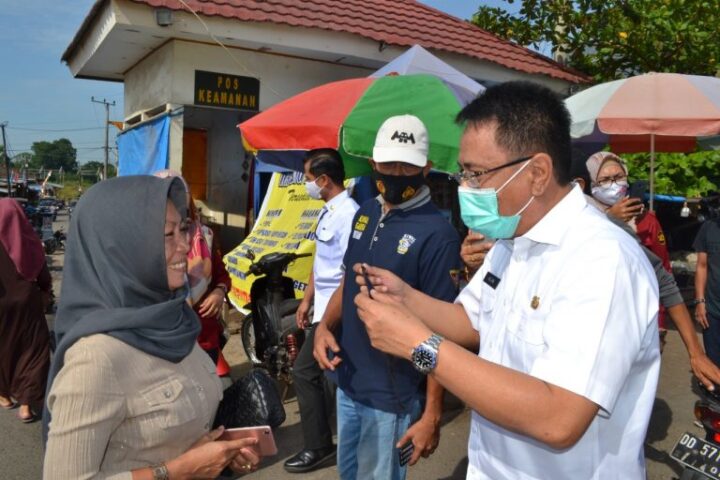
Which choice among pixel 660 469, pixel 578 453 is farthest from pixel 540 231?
pixel 660 469

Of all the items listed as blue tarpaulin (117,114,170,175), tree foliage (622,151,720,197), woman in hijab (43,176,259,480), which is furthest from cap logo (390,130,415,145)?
tree foliage (622,151,720,197)

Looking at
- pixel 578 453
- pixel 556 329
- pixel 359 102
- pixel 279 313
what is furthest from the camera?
pixel 279 313

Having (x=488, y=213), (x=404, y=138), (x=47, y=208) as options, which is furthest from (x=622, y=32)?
(x=47, y=208)

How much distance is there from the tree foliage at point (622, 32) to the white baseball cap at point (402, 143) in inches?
326

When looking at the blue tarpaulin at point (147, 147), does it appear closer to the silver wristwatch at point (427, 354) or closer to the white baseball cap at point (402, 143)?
the white baseball cap at point (402, 143)

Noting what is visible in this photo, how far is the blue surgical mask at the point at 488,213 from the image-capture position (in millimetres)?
1654

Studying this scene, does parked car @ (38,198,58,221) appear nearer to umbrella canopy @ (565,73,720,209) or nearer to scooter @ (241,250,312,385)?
scooter @ (241,250,312,385)

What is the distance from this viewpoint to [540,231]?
156cm

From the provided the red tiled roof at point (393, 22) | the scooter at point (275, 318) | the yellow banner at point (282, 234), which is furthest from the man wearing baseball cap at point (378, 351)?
the red tiled roof at point (393, 22)

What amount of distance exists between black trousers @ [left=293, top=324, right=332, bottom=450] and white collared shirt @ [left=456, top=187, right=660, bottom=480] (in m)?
2.28

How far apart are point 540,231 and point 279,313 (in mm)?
4009

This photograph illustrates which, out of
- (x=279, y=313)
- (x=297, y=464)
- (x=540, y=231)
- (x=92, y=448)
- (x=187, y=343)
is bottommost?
(x=297, y=464)

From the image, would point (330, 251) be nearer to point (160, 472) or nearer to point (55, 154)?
point (160, 472)

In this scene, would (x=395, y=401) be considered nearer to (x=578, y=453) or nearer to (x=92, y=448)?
(x=578, y=453)
